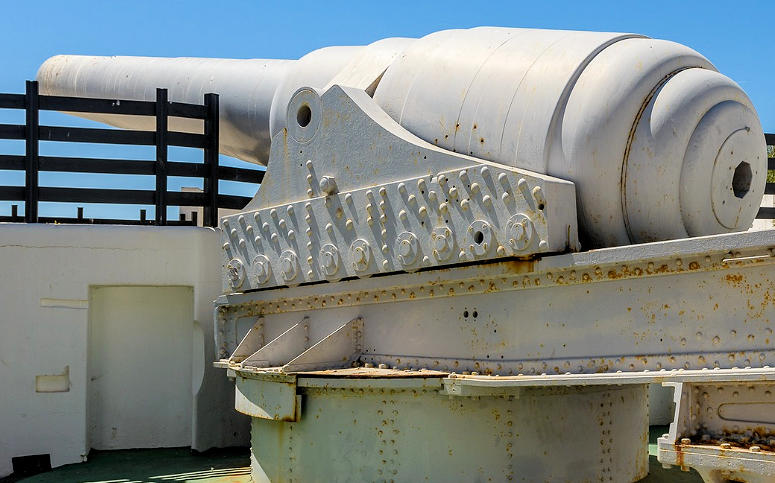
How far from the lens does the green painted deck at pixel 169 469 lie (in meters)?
7.85

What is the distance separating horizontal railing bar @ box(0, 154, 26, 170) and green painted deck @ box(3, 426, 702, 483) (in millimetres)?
3152

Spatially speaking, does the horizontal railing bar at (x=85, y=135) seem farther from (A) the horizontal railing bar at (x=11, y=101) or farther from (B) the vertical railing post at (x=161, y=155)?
(A) the horizontal railing bar at (x=11, y=101)

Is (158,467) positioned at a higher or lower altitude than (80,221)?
lower

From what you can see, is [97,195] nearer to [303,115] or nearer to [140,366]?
[140,366]

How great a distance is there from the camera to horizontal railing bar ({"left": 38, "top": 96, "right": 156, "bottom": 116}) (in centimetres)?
964

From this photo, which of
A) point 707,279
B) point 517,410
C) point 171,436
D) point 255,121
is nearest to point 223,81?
point 255,121

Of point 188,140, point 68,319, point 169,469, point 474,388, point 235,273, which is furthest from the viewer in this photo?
A: point 188,140

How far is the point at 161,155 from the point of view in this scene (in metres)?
9.69

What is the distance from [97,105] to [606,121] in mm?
6291

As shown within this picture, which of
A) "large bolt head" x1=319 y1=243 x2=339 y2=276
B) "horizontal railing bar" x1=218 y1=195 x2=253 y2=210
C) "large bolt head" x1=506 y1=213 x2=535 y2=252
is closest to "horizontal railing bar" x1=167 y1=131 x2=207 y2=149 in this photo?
"horizontal railing bar" x1=218 y1=195 x2=253 y2=210

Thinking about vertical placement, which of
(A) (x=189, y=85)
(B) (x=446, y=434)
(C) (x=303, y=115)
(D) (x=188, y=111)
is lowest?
(B) (x=446, y=434)

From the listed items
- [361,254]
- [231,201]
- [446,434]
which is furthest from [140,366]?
[446,434]

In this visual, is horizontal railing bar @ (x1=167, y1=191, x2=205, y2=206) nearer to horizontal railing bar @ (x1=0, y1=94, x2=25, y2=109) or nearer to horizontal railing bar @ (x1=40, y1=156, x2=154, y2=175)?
horizontal railing bar @ (x1=40, y1=156, x2=154, y2=175)

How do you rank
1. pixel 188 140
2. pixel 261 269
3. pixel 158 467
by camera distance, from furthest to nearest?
1. pixel 188 140
2. pixel 158 467
3. pixel 261 269
